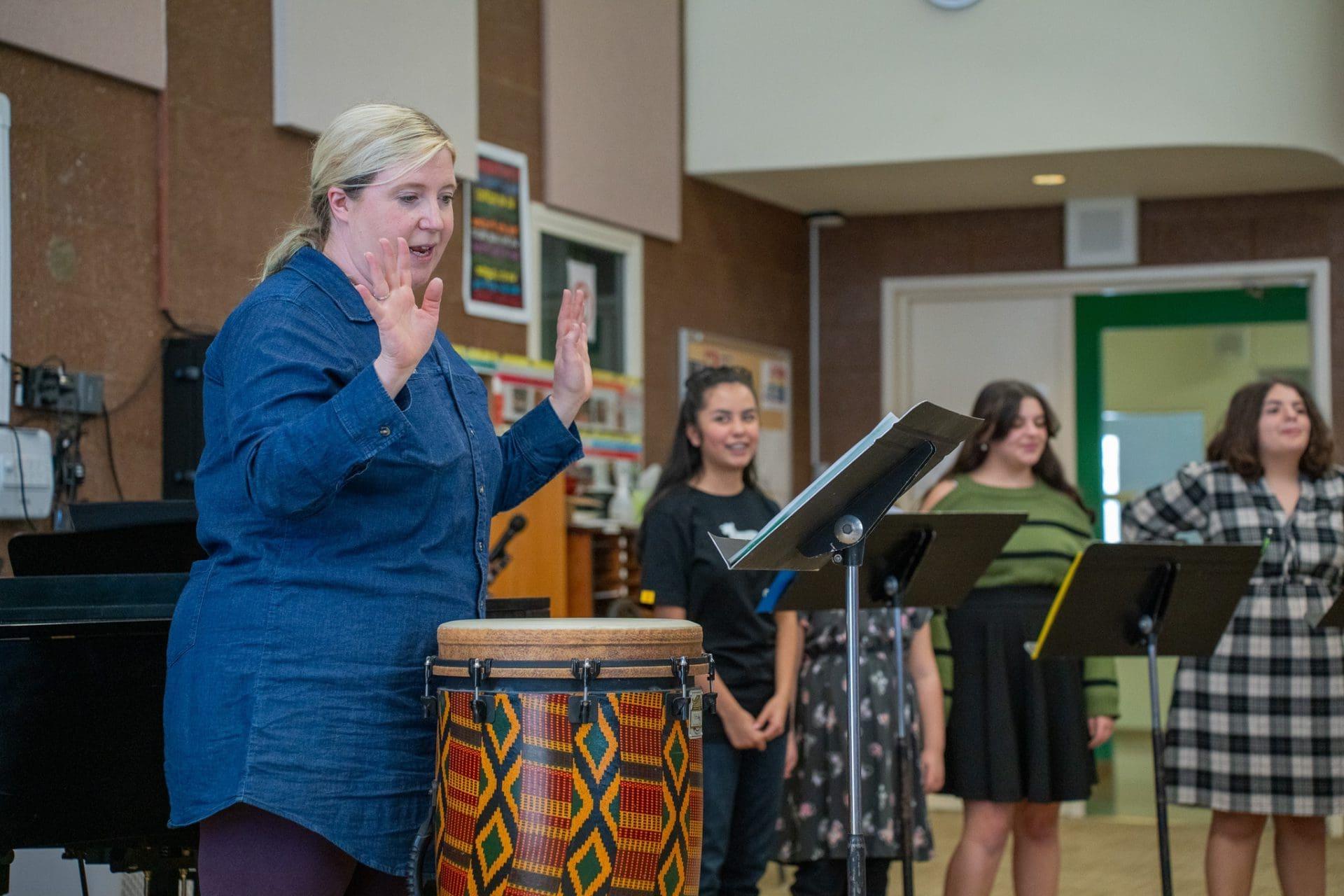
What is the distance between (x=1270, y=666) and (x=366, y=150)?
2870 millimetres

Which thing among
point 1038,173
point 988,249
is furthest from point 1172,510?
point 988,249

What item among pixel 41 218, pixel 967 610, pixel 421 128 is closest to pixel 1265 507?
pixel 967 610

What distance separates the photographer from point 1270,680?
3.90 m

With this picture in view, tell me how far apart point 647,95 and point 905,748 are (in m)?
3.66

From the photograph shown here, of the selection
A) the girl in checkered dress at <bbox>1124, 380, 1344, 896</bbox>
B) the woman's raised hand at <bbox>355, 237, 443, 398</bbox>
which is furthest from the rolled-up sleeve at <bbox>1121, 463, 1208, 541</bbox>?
the woman's raised hand at <bbox>355, 237, 443, 398</bbox>

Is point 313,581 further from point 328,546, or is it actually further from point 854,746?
point 854,746

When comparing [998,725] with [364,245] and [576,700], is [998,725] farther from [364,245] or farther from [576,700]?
[364,245]

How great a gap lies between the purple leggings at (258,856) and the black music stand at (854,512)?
71cm

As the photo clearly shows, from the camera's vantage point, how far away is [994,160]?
6449 millimetres

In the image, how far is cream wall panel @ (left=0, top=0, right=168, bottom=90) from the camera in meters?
3.75

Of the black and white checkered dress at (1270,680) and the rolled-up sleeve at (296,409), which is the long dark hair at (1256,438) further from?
the rolled-up sleeve at (296,409)

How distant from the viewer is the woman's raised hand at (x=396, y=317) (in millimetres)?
1774

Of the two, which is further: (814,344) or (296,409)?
(814,344)

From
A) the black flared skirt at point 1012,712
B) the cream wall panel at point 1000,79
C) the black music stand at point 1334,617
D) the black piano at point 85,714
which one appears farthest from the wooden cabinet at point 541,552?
the black piano at point 85,714
